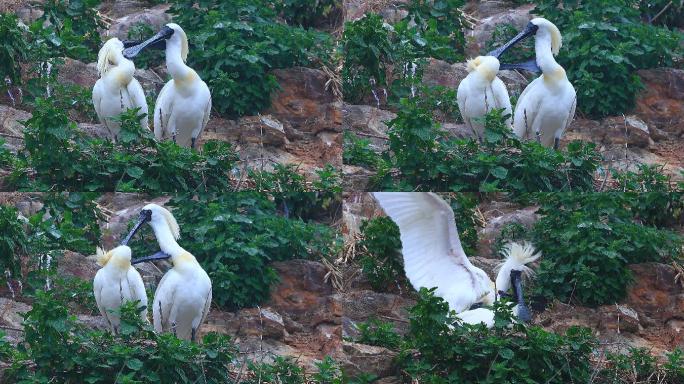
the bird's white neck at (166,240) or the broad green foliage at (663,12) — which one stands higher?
the broad green foliage at (663,12)

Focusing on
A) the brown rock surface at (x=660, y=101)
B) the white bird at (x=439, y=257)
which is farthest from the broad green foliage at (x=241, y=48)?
the brown rock surface at (x=660, y=101)

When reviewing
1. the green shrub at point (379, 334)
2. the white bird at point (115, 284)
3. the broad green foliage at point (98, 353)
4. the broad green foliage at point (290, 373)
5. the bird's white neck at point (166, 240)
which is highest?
the bird's white neck at point (166, 240)

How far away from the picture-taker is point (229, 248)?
12445 millimetres

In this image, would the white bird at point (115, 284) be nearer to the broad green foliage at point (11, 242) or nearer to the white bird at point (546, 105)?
the broad green foliage at point (11, 242)

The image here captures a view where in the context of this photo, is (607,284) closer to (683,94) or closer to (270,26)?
(683,94)

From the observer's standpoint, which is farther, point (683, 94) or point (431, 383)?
point (683, 94)

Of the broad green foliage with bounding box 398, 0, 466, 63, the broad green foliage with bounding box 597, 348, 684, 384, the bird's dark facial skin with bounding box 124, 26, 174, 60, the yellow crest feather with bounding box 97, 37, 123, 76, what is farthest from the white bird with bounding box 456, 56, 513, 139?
the yellow crest feather with bounding box 97, 37, 123, 76

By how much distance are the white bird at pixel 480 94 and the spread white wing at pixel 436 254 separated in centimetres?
72

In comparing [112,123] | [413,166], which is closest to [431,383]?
[413,166]

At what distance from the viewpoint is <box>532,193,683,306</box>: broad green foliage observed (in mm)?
12625

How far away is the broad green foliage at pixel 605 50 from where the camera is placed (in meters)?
13.1

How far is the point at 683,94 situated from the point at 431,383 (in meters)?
2.52

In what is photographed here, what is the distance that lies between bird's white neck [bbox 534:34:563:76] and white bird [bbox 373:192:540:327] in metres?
1.09

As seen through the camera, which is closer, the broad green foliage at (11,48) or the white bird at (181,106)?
the white bird at (181,106)
